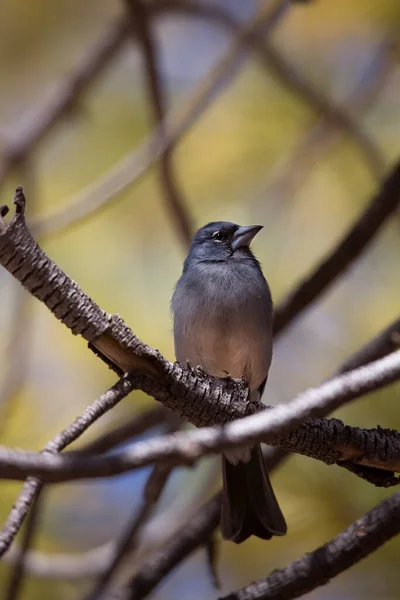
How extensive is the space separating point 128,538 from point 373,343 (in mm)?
1948

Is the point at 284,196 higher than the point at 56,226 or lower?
higher

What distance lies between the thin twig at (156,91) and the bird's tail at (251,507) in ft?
6.83

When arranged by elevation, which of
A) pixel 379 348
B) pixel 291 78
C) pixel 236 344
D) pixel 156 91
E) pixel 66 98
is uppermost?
pixel 291 78

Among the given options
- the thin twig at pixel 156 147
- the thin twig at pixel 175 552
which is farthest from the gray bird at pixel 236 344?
the thin twig at pixel 156 147

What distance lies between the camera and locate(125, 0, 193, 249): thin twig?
19.2 feet

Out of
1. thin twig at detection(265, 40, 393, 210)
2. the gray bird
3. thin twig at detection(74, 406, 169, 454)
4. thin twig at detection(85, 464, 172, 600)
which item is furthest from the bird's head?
thin twig at detection(85, 464, 172, 600)

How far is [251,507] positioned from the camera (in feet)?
16.3

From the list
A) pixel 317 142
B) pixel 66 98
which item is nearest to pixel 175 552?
pixel 66 98

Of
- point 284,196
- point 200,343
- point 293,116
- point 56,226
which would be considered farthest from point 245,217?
point 200,343

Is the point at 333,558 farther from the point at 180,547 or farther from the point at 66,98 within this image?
the point at 66,98

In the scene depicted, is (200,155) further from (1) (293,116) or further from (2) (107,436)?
(2) (107,436)

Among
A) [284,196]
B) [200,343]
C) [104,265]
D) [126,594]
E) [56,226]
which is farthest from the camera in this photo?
[284,196]

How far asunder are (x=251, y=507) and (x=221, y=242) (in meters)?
2.19

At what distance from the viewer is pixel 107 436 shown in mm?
5320
